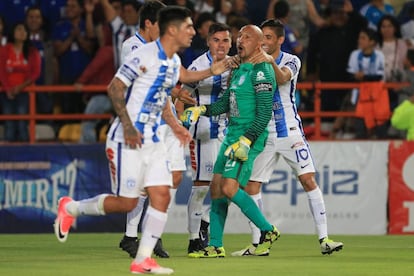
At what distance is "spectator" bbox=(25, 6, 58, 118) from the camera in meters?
20.1

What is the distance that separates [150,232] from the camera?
1109 cm

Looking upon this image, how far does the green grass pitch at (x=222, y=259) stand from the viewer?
11531mm

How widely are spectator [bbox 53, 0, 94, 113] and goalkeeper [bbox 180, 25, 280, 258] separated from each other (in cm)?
726

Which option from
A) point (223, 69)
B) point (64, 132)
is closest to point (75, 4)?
point (64, 132)

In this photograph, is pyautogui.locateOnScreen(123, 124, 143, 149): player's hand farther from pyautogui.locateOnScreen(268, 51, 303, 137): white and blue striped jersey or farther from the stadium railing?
the stadium railing

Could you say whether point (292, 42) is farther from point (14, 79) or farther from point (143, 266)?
point (143, 266)

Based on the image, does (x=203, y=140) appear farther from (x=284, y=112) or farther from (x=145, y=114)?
(x=145, y=114)

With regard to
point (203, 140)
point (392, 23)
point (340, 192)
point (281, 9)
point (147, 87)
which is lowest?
point (340, 192)

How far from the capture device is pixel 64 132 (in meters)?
20.1

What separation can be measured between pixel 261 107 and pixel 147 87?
5.97 feet

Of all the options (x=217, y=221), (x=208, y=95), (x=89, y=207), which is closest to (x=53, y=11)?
(x=208, y=95)

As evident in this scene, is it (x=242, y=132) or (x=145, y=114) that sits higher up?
(x=145, y=114)

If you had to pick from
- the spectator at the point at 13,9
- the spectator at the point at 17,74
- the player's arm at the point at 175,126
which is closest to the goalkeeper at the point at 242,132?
the player's arm at the point at 175,126

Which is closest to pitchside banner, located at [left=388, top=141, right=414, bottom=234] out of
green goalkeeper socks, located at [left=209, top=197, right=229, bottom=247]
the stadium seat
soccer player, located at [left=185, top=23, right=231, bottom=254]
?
the stadium seat
